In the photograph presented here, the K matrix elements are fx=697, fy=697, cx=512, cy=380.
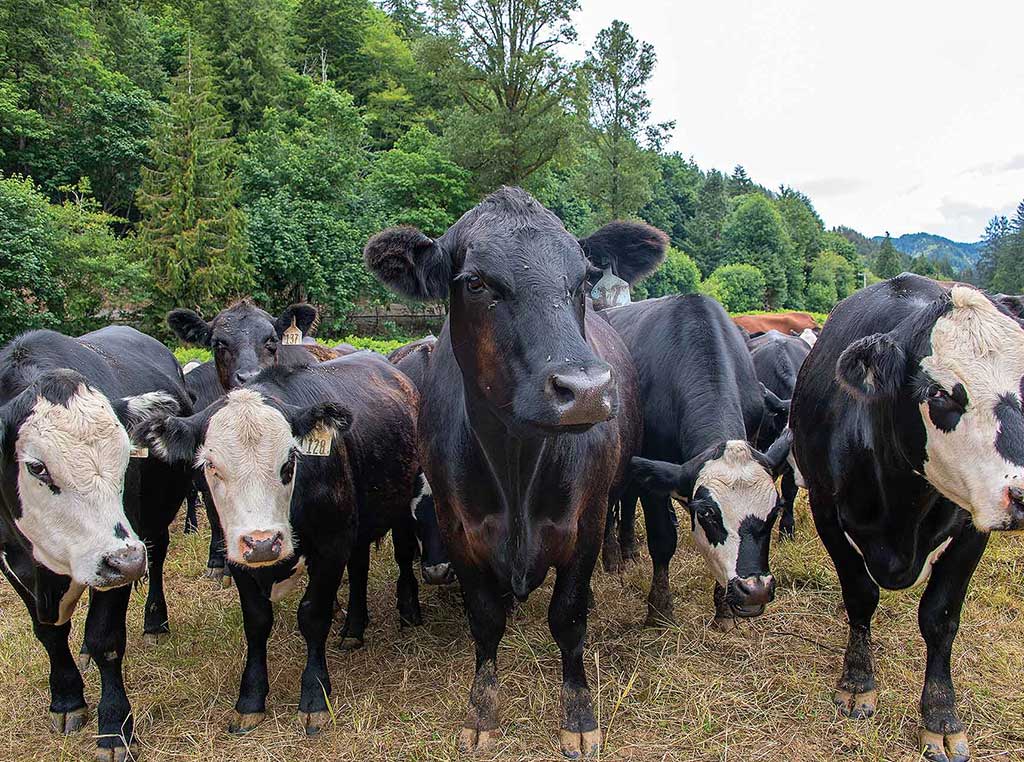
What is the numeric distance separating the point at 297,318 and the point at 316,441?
478 centimetres

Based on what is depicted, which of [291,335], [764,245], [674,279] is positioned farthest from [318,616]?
[764,245]

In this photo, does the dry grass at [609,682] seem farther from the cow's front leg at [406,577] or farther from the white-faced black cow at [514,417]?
the white-faced black cow at [514,417]

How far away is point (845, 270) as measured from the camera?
5725 cm

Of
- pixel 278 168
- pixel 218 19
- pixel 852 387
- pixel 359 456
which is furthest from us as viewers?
pixel 218 19

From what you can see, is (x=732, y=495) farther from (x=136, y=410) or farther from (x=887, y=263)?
(x=887, y=263)

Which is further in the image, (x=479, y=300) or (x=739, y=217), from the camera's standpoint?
(x=739, y=217)

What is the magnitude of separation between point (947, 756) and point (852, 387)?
1743 millimetres

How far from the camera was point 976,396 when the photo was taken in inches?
104

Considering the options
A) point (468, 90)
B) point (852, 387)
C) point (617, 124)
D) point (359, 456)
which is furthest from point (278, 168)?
point (852, 387)

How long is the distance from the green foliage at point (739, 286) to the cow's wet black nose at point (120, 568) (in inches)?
1589

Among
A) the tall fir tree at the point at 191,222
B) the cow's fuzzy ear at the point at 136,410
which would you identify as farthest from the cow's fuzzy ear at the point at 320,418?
the tall fir tree at the point at 191,222

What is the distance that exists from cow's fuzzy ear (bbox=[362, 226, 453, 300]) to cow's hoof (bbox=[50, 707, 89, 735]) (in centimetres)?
285

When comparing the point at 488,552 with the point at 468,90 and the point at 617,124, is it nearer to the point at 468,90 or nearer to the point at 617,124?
the point at 468,90

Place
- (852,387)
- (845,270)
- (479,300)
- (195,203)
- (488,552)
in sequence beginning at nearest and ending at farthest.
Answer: (479,300)
(852,387)
(488,552)
(195,203)
(845,270)
